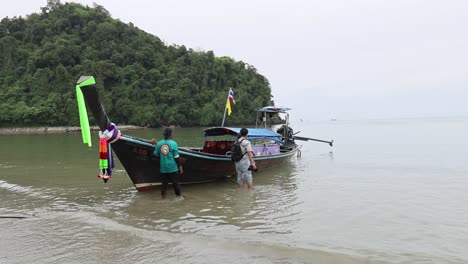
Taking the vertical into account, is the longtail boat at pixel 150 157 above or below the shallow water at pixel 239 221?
above

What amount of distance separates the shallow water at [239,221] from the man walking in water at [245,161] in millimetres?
499

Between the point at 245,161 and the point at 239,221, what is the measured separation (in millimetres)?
3579

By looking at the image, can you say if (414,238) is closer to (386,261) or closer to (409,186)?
(386,261)

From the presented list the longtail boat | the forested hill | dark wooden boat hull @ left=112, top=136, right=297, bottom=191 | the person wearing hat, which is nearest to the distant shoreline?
the forested hill

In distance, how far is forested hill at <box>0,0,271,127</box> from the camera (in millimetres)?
85312

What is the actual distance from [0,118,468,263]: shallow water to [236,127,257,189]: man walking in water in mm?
499

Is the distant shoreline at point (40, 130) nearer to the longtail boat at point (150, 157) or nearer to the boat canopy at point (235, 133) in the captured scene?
the boat canopy at point (235, 133)

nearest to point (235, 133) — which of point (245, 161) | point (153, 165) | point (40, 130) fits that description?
point (245, 161)

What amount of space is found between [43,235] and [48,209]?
258 cm

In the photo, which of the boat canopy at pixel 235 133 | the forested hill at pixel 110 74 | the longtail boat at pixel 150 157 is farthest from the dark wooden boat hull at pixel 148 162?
the forested hill at pixel 110 74

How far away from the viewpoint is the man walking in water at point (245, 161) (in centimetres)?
1073

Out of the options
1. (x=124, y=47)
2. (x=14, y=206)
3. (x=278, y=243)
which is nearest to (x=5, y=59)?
(x=124, y=47)

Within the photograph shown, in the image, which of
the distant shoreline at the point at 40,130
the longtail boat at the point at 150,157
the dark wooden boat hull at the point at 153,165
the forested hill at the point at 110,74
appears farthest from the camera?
the forested hill at the point at 110,74

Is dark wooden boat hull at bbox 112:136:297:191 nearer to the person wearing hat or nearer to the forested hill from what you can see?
the person wearing hat
